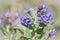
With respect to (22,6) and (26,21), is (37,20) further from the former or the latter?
(22,6)

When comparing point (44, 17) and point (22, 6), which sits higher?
point (22, 6)

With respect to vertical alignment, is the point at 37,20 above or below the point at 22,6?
below

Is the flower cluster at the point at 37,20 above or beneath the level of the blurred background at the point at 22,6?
beneath

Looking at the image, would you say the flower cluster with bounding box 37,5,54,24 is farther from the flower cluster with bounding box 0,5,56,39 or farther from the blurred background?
the blurred background

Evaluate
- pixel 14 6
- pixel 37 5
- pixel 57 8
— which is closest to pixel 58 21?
pixel 57 8

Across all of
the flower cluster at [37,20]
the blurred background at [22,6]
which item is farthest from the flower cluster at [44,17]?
the blurred background at [22,6]

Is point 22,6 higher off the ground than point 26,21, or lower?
higher

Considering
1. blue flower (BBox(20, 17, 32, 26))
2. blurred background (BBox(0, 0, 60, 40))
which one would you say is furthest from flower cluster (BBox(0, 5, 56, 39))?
blurred background (BBox(0, 0, 60, 40))

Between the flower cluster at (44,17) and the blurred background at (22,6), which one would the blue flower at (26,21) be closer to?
the flower cluster at (44,17)

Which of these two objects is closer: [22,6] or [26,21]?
[26,21]

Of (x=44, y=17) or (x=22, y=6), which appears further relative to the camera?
(x=22, y=6)

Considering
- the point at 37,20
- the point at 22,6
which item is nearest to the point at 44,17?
the point at 37,20
